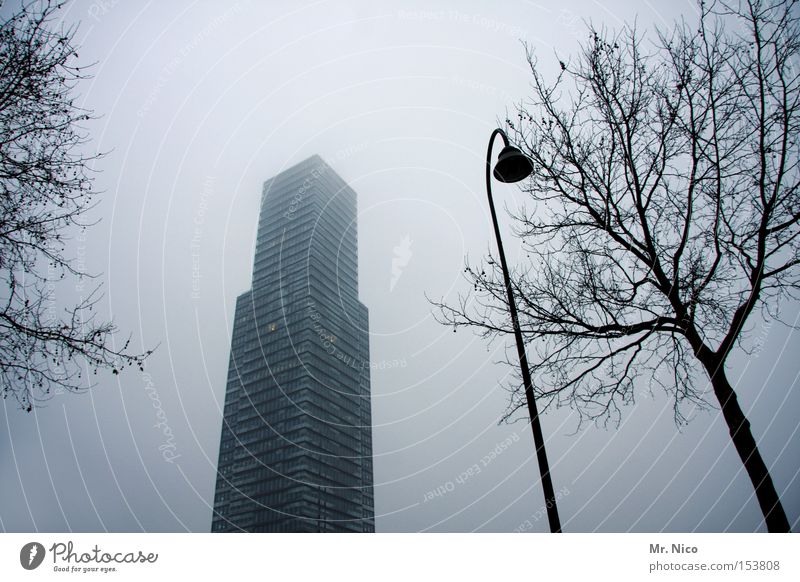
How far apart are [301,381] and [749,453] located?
356ft

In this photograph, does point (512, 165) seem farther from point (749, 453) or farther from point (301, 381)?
point (301, 381)

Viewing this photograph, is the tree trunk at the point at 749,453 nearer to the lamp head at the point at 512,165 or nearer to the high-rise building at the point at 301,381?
the lamp head at the point at 512,165

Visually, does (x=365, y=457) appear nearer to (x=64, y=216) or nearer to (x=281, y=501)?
(x=281, y=501)
